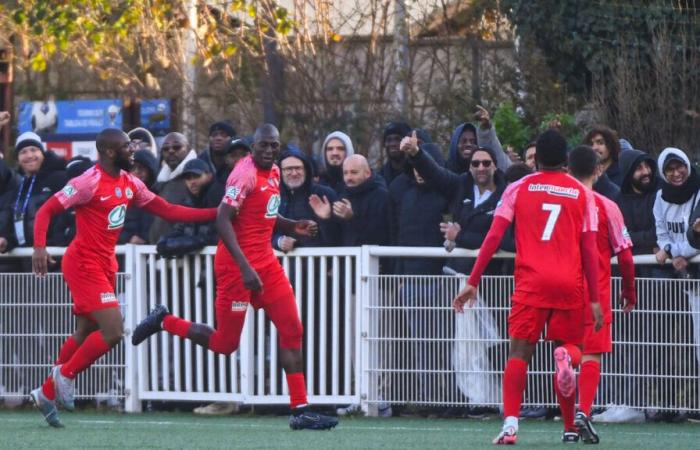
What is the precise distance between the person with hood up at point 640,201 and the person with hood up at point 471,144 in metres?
1.30

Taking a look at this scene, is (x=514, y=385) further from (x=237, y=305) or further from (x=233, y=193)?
(x=233, y=193)

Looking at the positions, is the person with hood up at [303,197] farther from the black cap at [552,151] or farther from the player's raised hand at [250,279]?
the black cap at [552,151]

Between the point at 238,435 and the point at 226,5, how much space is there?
1297 centimetres

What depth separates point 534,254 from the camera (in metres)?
10.1

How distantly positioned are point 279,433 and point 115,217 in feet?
6.31

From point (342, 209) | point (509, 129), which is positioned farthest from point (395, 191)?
point (509, 129)

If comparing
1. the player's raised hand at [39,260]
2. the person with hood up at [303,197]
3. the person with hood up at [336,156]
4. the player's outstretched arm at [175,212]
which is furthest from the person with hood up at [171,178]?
the player's raised hand at [39,260]

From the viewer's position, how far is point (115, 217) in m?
11.6

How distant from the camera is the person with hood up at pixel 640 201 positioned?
12555mm

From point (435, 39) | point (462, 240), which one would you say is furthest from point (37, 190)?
point (435, 39)

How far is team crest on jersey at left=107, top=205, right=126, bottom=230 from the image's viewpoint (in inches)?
457

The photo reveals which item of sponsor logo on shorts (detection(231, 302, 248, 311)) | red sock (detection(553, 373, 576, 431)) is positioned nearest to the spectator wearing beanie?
sponsor logo on shorts (detection(231, 302, 248, 311))

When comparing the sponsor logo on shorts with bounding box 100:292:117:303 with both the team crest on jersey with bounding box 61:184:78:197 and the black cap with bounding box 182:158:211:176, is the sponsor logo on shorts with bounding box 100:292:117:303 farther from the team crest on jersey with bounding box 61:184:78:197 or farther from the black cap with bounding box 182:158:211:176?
the black cap with bounding box 182:158:211:176

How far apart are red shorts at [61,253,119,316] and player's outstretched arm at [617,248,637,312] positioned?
362 cm
